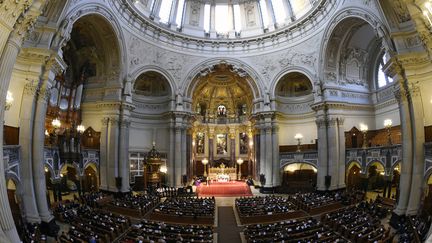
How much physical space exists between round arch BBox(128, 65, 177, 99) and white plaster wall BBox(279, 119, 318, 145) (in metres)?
12.3

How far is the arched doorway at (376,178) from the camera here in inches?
965

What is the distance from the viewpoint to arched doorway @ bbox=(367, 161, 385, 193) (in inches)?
965

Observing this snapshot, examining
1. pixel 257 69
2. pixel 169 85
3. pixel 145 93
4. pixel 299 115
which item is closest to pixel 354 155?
pixel 299 115

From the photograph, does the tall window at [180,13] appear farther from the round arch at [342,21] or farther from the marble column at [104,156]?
the round arch at [342,21]

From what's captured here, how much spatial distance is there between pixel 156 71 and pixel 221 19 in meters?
10.4

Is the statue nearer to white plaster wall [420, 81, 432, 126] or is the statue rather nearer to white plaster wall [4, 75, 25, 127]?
white plaster wall [4, 75, 25, 127]

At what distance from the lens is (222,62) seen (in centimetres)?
3162

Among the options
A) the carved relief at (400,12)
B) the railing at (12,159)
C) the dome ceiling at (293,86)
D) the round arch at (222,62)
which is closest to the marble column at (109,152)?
the round arch at (222,62)

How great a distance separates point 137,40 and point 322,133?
19210 mm

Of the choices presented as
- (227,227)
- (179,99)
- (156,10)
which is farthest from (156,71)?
(227,227)

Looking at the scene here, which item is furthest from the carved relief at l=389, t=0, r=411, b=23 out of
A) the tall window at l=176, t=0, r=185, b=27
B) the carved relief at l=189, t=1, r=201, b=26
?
the tall window at l=176, t=0, r=185, b=27

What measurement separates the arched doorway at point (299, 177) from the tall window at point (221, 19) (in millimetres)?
17159

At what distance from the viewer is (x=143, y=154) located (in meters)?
29.8

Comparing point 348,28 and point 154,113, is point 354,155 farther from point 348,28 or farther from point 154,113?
point 154,113
